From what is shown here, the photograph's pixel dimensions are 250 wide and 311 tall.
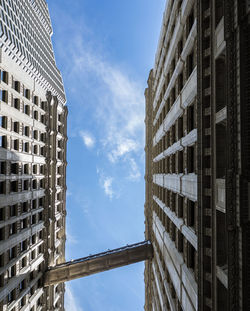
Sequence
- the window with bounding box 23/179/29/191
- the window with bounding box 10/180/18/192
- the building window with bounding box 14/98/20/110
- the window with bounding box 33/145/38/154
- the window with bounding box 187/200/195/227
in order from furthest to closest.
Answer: the window with bounding box 33/145/38/154, the window with bounding box 23/179/29/191, the building window with bounding box 14/98/20/110, the window with bounding box 10/180/18/192, the window with bounding box 187/200/195/227

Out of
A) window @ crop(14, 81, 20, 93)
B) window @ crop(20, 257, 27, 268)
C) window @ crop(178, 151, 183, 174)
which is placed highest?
window @ crop(14, 81, 20, 93)

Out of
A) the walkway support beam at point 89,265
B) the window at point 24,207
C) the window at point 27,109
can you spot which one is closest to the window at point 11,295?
the window at point 24,207

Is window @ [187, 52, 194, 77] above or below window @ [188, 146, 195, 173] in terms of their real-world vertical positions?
above

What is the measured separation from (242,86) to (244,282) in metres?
9.23

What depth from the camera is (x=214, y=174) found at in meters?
13.1

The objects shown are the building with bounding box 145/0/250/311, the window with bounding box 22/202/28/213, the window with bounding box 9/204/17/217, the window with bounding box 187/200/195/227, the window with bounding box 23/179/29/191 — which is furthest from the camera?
the window with bounding box 23/179/29/191

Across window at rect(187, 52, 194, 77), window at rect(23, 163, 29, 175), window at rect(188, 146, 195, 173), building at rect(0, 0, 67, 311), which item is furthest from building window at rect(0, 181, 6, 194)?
window at rect(187, 52, 194, 77)

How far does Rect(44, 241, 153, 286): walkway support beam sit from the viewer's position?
34.7 meters

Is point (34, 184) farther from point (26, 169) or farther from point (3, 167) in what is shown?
point (3, 167)

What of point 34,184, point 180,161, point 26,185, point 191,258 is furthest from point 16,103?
point 191,258

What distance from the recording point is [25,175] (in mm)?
29219

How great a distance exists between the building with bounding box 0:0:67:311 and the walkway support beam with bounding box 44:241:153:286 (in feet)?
6.70

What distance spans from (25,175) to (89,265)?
62.8 ft

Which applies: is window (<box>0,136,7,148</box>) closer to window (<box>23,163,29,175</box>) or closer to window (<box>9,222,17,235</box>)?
window (<box>23,163,29,175</box>)
